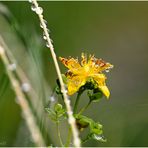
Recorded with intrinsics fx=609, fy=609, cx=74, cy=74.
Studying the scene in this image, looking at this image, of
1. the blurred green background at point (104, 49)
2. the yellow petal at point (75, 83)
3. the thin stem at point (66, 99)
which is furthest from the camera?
the blurred green background at point (104, 49)

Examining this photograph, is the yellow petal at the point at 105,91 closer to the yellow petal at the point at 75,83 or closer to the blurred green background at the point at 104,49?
the yellow petal at the point at 75,83

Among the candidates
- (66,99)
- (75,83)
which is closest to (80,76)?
(75,83)

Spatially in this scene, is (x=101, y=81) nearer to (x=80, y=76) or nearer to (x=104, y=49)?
(x=80, y=76)

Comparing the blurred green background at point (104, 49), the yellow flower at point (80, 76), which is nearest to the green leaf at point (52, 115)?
the yellow flower at point (80, 76)

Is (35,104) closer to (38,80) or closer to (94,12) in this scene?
(38,80)

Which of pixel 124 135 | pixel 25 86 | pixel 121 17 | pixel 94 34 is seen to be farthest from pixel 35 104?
pixel 121 17

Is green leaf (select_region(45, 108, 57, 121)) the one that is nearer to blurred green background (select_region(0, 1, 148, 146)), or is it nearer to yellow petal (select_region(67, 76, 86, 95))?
yellow petal (select_region(67, 76, 86, 95))
